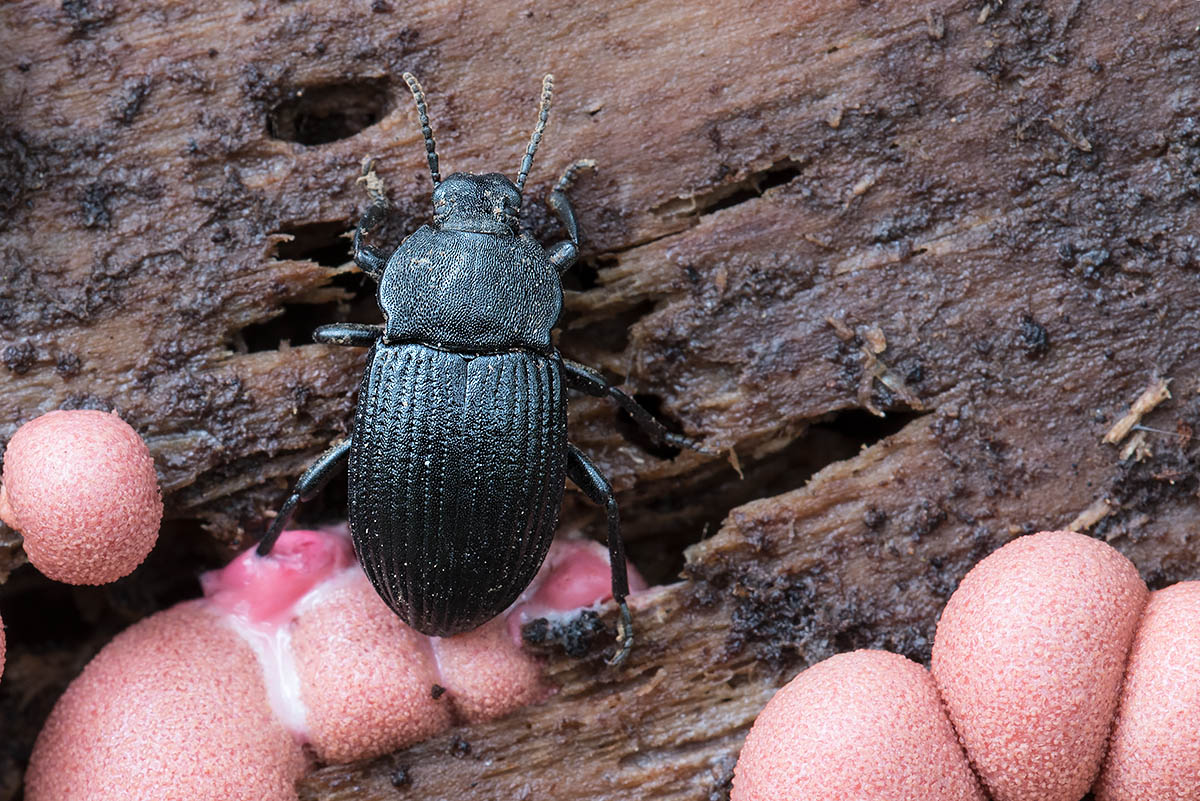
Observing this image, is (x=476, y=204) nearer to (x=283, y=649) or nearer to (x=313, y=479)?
(x=313, y=479)

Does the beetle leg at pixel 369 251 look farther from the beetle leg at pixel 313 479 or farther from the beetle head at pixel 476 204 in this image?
the beetle leg at pixel 313 479

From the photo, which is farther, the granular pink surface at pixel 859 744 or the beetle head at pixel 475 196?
the beetle head at pixel 475 196

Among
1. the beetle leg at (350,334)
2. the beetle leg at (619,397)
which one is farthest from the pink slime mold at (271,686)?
the beetle leg at (350,334)

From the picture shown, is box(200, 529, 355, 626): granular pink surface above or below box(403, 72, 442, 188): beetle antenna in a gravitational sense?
below

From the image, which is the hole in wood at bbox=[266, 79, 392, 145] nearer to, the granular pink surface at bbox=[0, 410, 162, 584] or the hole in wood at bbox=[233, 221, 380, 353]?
the hole in wood at bbox=[233, 221, 380, 353]

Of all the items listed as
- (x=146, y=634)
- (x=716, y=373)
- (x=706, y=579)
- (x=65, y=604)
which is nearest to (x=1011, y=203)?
(x=716, y=373)

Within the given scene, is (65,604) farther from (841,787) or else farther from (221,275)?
(841,787)

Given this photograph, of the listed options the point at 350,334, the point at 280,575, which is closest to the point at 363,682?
the point at 280,575

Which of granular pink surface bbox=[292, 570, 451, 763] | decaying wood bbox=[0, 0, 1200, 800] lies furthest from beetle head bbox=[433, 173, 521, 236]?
granular pink surface bbox=[292, 570, 451, 763]
